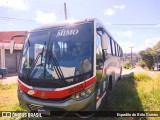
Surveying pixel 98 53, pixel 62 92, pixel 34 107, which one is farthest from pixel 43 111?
pixel 98 53

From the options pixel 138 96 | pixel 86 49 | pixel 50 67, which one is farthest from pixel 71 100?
pixel 138 96

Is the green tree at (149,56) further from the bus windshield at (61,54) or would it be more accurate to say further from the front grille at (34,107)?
the front grille at (34,107)

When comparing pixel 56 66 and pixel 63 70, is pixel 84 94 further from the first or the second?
pixel 56 66

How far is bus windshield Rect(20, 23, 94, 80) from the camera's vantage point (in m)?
4.66

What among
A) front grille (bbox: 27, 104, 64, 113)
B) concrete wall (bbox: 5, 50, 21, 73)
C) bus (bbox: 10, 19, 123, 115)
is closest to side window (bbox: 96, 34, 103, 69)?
bus (bbox: 10, 19, 123, 115)

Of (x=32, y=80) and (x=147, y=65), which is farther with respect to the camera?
(x=147, y=65)

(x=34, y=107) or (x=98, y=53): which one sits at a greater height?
(x=98, y=53)

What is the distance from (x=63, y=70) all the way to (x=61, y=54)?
47cm

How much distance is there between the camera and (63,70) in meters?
4.63

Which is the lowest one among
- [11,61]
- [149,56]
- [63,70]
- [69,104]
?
[69,104]

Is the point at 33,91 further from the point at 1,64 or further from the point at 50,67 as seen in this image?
the point at 1,64

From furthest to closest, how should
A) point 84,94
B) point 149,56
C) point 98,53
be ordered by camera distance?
1. point 149,56
2. point 98,53
3. point 84,94

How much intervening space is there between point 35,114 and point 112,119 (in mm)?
2303

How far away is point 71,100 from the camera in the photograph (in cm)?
443
